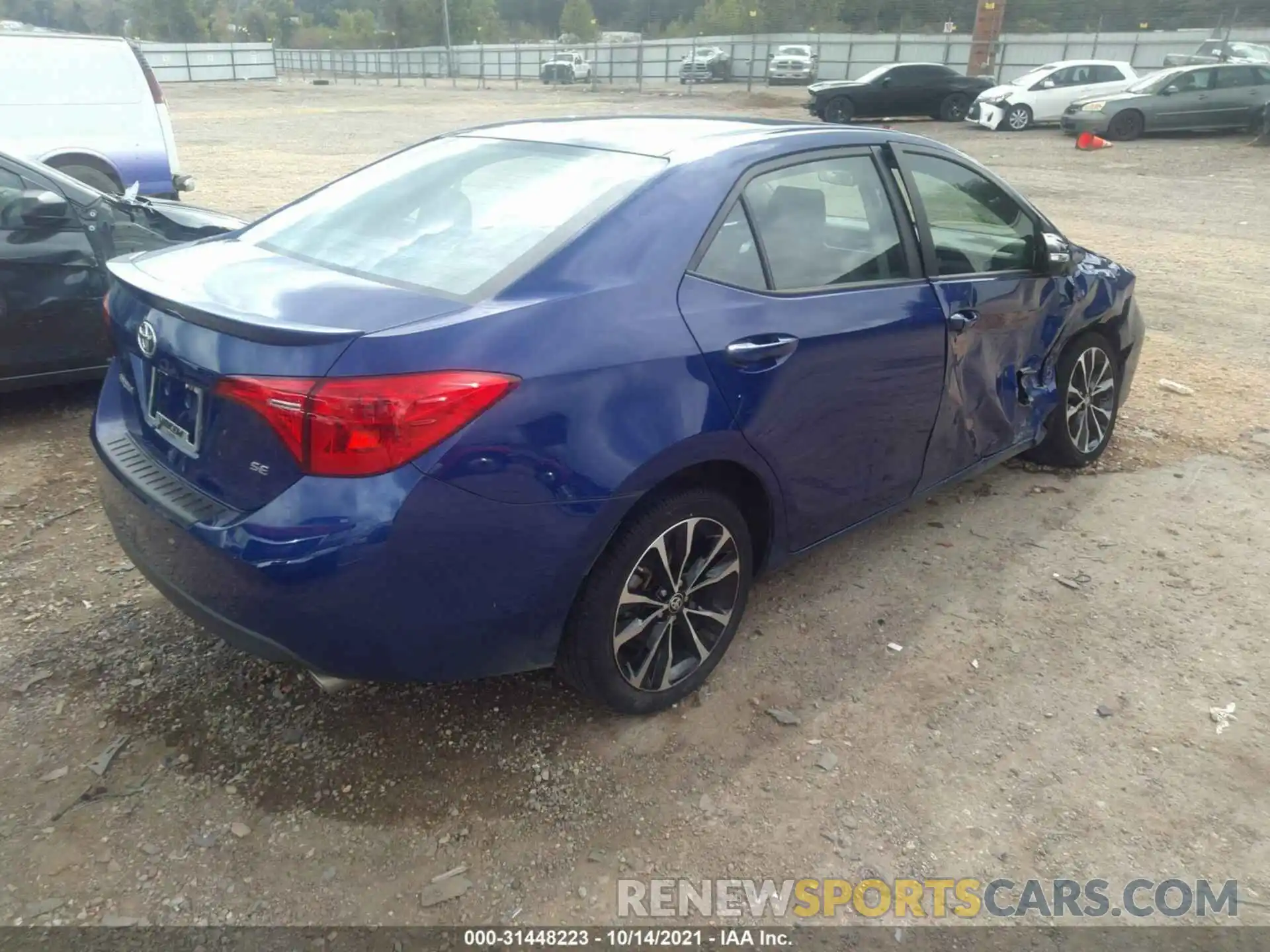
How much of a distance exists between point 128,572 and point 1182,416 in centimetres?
533

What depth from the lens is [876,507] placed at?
3.46 m

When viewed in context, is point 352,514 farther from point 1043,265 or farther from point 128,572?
point 1043,265

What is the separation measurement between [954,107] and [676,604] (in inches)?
992

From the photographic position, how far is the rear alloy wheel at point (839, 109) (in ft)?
77.8

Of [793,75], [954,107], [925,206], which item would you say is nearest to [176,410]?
[925,206]

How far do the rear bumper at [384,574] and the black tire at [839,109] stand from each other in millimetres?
23378

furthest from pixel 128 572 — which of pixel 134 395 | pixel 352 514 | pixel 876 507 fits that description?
pixel 876 507

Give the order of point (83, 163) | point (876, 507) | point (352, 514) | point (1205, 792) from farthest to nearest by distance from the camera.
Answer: point (83, 163) → point (876, 507) → point (1205, 792) → point (352, 514)

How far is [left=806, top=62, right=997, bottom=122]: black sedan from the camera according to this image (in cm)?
2373

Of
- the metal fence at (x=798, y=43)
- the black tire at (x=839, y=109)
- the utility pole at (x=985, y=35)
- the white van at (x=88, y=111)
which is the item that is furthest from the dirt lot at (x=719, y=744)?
the metal fence at (x=798, y=43)

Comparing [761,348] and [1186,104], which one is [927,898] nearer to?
[761,348]

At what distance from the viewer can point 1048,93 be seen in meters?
22.1

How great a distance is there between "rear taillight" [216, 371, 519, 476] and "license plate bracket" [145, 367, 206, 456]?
0.32 metres

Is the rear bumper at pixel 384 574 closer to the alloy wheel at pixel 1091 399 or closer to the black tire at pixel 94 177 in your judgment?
the alloy wheel at pixel 1091 399
